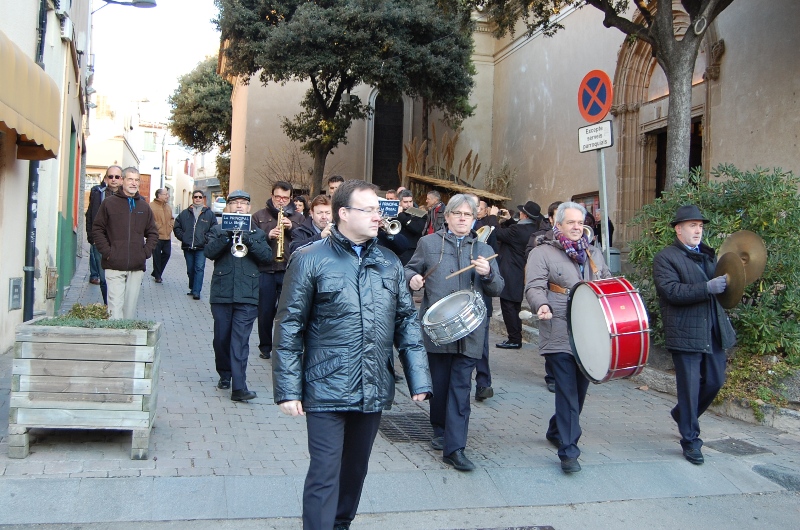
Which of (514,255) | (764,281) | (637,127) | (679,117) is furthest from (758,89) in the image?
(764,281)

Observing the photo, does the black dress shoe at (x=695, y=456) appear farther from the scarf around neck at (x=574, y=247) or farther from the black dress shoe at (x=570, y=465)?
the scarf around neck at (x=574, y=247)

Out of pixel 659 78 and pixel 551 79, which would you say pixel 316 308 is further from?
pixel 551 79

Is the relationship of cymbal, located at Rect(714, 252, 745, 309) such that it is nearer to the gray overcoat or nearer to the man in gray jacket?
the gray overcoat

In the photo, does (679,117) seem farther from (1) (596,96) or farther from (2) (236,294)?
(2) (236,294)

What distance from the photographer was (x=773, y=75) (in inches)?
460

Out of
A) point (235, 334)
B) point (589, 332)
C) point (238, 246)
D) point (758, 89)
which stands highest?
point (758, 89)

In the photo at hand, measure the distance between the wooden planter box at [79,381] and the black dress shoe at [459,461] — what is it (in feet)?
6.59

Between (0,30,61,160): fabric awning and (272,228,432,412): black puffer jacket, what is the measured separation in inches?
145

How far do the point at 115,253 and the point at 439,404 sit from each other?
4.28 metres

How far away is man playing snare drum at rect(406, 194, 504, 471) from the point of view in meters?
5.29

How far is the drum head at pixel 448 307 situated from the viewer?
16.8 feet

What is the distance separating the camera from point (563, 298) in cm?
556

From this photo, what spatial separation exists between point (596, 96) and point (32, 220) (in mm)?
6043

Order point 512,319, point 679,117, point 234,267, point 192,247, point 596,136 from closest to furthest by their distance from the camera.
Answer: point 234,267, point 596,136, point 679,117, point 512,319, point 192,247
